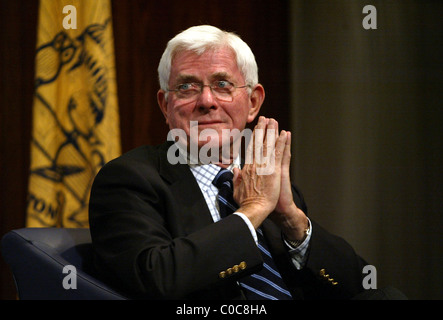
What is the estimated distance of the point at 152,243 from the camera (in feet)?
4.36

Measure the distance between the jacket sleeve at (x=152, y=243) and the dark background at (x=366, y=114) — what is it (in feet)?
4.98

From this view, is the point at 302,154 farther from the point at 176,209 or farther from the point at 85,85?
the point at 176,209

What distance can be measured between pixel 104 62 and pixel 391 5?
5.32 ft

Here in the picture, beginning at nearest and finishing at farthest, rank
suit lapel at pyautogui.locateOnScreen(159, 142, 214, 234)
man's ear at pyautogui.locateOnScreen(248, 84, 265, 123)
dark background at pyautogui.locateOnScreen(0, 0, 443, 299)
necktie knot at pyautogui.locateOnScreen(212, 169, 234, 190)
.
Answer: suit lapel at pyautogui.locateOnScreen(159, 142, 214, 234)
necktie knot at pyautogui.locateOnScreen(212, 169, 234, 190)
man's ear at pyautogui.locateOnScreen(248, 84, 265, 123)
dark background at pyautogui.locateOnScreen(0, 0, 443, 299)

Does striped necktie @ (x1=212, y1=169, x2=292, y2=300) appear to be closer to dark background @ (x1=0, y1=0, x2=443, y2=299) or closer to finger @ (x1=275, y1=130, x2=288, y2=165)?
finger @ (x1=275, y1=130, x2=288, y2=165)

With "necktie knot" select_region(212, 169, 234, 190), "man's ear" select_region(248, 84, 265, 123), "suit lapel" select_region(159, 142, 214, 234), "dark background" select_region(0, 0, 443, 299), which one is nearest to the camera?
"suit lapel" select_region(159, 142, 214, 234)

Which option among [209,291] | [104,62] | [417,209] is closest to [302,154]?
[417,209]

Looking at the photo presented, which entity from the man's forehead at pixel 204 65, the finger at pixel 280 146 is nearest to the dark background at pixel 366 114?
the man's forehead at pixel 204 65

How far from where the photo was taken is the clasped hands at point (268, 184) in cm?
147

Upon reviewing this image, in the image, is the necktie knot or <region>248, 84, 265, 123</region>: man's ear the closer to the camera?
the necktie knot

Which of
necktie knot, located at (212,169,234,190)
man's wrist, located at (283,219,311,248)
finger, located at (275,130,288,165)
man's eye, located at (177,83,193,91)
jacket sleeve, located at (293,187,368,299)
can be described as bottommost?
jacket sleeve, located at (293,187,368,299)

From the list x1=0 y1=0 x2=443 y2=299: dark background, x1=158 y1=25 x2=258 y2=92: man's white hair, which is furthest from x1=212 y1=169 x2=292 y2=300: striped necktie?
x1=0 y1=0 x2=443 y2=299: dark background

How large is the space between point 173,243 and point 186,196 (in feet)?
0.70

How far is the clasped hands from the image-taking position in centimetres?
147
